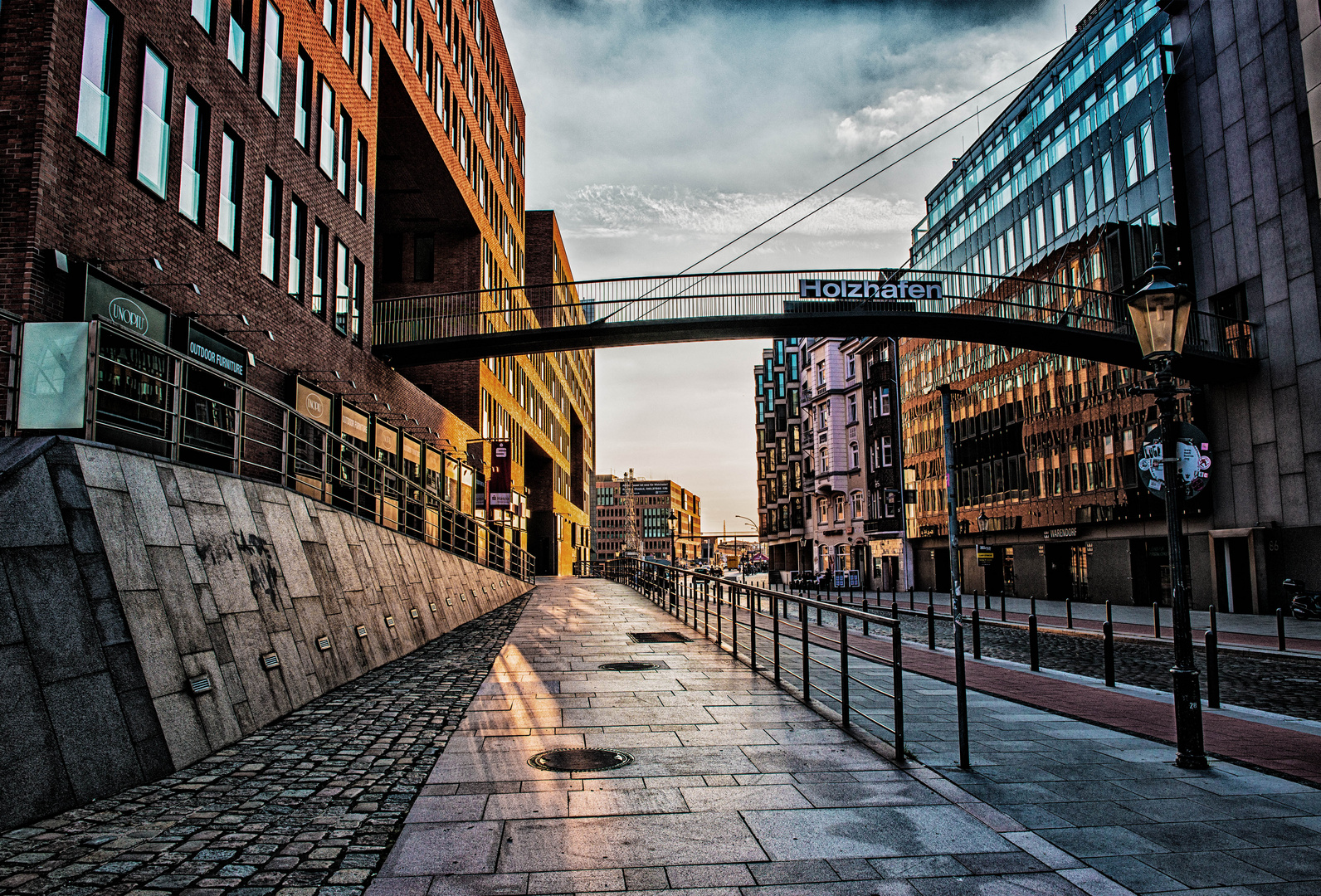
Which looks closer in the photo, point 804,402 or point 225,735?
point 225,735

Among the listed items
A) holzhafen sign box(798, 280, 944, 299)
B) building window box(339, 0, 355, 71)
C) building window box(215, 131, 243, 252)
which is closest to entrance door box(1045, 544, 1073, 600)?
holzhafen sign box(798, 280, 944, 299)

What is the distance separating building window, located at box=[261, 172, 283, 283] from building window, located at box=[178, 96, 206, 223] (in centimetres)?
236

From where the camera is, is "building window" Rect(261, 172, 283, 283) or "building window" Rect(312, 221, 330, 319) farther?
"building window" Rect(312, 221, 330, 319)

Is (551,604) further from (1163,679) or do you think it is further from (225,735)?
(225,735)

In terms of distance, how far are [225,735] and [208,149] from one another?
12.5m

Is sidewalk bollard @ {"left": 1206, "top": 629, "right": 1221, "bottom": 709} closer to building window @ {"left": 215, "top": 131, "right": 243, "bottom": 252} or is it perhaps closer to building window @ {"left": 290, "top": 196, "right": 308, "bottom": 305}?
building window @ {"left": 215, "top": 131, "right": 243, "bottom": 252}

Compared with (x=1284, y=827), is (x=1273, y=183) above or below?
above

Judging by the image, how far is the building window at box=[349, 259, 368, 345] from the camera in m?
23.9

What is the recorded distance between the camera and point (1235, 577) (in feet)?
94.9

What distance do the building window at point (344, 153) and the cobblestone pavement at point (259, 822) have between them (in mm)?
18145

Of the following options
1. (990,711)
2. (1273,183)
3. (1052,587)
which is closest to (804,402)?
(1052,587)

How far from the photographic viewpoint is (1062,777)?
607 cm

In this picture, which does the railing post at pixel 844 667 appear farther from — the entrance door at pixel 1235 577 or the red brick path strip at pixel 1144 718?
the entrance door at pixel 1235 577

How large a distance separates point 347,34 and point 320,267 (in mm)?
6582
